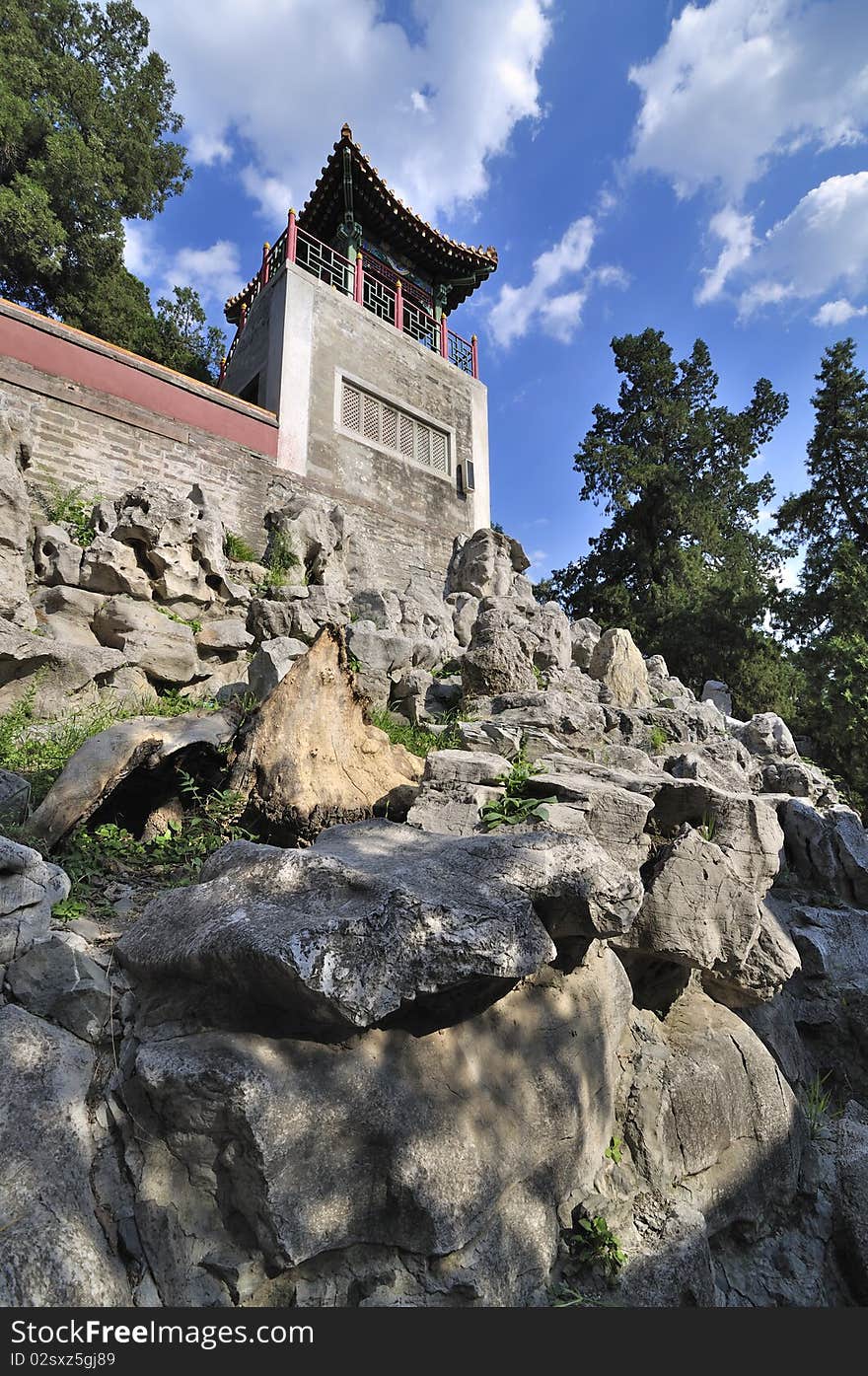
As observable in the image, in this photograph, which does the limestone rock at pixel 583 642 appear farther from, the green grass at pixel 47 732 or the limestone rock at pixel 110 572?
the limestone rock at pixel 110 572

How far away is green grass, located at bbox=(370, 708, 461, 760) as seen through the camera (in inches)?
221

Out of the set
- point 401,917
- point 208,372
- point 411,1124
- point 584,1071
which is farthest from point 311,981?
point 208,372

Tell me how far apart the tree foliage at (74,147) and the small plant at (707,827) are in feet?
55.5

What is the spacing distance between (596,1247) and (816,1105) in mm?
2425

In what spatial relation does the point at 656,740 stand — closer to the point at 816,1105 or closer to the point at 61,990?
the point at 816,1105

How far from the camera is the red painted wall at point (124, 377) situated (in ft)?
33.6

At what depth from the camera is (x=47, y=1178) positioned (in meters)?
1.83

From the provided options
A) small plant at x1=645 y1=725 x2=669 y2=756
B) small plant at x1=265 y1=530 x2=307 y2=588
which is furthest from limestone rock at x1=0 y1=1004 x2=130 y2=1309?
small plant at x1=265 y1=530 x2=307 y2=588

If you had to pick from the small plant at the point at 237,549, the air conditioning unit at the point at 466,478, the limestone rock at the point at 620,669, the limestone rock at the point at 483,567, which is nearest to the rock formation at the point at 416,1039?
the limestone rock at the point at 620,669

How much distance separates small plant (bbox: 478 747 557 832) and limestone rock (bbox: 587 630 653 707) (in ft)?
16.4

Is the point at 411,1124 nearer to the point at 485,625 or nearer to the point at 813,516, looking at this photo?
the point at 485,625

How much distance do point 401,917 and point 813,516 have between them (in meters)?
19.2

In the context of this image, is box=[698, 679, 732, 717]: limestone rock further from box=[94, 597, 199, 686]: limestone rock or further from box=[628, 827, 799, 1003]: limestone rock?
Result: box=[94, 597, 199, 686]: limestone rock

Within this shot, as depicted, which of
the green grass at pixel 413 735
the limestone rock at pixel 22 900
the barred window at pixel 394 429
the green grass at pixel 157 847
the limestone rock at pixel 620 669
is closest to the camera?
the limestone rock at pixel 22 900
